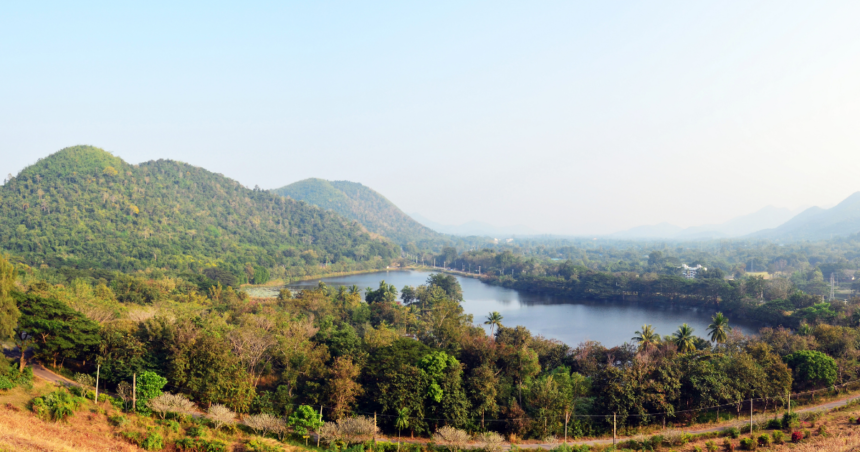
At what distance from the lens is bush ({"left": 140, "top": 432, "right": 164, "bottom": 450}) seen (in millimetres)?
15459

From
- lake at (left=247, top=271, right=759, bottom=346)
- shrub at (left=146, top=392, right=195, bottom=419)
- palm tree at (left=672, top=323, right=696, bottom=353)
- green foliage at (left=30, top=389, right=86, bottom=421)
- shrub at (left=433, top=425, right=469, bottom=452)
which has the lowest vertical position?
lake at (left=247, top=271, right=759, bottom=346)

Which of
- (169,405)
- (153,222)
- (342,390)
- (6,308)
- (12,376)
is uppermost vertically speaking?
(153,222)

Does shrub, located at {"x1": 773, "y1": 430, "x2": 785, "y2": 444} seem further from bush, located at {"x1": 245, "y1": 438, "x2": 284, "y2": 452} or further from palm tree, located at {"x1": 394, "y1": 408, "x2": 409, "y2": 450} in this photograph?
bush, located at {"x1": 245, "y1": 438, "x2": 284, "y2": 452}

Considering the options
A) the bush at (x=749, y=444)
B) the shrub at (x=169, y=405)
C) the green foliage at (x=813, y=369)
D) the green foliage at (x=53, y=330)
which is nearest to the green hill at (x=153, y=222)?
the green foliage at (x=53, y=330)

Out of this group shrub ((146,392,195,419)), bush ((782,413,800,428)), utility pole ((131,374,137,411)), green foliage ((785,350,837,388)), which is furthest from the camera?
green foliage ((785,350,837,388))

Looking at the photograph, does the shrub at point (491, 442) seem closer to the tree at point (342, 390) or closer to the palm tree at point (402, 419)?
the palm tree at point (402, 419)

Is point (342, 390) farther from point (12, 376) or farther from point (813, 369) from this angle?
point (813, 369)

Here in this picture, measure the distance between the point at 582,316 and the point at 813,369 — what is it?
105ft

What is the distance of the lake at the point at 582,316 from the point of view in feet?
147

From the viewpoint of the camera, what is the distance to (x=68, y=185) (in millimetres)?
95875

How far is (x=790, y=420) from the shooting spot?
19.0 metres

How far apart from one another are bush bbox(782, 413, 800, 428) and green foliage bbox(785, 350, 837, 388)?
5.28 meters

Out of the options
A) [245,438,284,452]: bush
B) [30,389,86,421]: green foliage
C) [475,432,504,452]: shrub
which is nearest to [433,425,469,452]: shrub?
[475,432,504,452]: shrub

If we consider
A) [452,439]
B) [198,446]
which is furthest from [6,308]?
[452,439]
